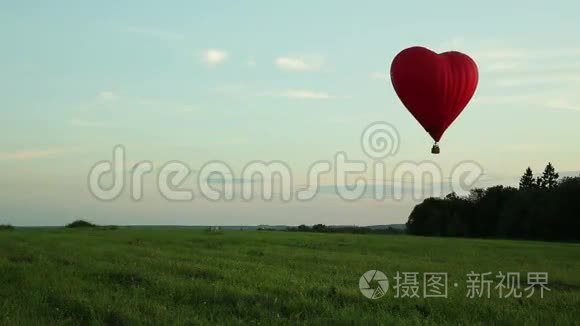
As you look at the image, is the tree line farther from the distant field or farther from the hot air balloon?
the hot air balloon

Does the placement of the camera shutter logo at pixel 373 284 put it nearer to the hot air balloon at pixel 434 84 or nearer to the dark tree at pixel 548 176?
the hot air balloon at pixel 434 84

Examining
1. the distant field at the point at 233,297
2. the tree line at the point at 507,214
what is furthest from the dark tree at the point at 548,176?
the distant field at the point at 233,297

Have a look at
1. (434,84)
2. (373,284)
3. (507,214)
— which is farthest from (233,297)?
(507,214)

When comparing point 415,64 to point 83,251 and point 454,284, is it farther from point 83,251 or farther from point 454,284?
point 83,251

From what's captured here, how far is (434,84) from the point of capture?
15484 mm

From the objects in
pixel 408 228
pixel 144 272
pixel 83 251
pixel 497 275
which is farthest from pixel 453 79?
pixel 408 228

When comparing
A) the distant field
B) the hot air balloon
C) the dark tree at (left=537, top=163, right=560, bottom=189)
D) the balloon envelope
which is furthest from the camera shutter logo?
the dark tree at (left=537, top=163, right=560, bottom=189)

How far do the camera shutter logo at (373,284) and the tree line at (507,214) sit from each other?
59.4 meters

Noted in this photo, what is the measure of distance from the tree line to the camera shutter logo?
59400mm

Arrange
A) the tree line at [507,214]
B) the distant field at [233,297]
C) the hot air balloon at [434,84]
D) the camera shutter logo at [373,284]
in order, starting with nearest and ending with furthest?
the distant field at [233,297]
the camera shutter logo at [373,284]
the hot air balloon at [434,84]
the tree line at [507,214]

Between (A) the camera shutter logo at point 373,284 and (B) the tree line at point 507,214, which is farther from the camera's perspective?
(B) the tree line at point 507,214

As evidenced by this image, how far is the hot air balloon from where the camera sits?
15.5 meters

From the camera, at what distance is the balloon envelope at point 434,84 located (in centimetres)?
1554

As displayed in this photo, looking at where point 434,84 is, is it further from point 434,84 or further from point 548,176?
point 548,176
